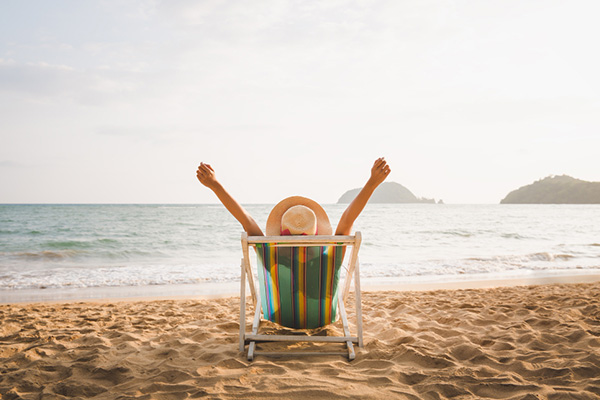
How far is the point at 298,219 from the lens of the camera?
9.41 ft

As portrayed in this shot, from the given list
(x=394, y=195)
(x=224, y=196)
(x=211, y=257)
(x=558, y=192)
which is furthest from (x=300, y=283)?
(x=558, y=192)

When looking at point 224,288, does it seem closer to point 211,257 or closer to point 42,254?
point 211,257

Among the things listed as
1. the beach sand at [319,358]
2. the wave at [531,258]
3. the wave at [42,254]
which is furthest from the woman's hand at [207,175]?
the wave at [42,254]

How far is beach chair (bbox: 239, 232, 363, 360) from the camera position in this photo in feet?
8.84

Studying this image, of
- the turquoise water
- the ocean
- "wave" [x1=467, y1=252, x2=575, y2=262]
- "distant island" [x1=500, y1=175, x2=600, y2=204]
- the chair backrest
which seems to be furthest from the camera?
"distant island" [x1=500, y1=175, x2=600, y2=204]

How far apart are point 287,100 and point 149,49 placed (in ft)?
15.3

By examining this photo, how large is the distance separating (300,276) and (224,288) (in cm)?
399

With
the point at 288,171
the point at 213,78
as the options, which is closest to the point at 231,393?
the point at 213,78

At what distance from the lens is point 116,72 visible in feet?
39.1

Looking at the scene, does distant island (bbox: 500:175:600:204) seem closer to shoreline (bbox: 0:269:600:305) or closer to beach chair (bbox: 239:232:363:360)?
shoreline (bbox: 0:269:600:305)

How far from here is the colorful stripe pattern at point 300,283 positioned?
2.82 meters

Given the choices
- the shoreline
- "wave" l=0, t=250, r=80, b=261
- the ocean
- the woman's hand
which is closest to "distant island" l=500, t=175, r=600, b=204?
the ocean

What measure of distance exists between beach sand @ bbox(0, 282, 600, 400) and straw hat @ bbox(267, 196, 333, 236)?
3.04 feet

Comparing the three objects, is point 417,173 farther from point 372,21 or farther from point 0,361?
point 0,361
